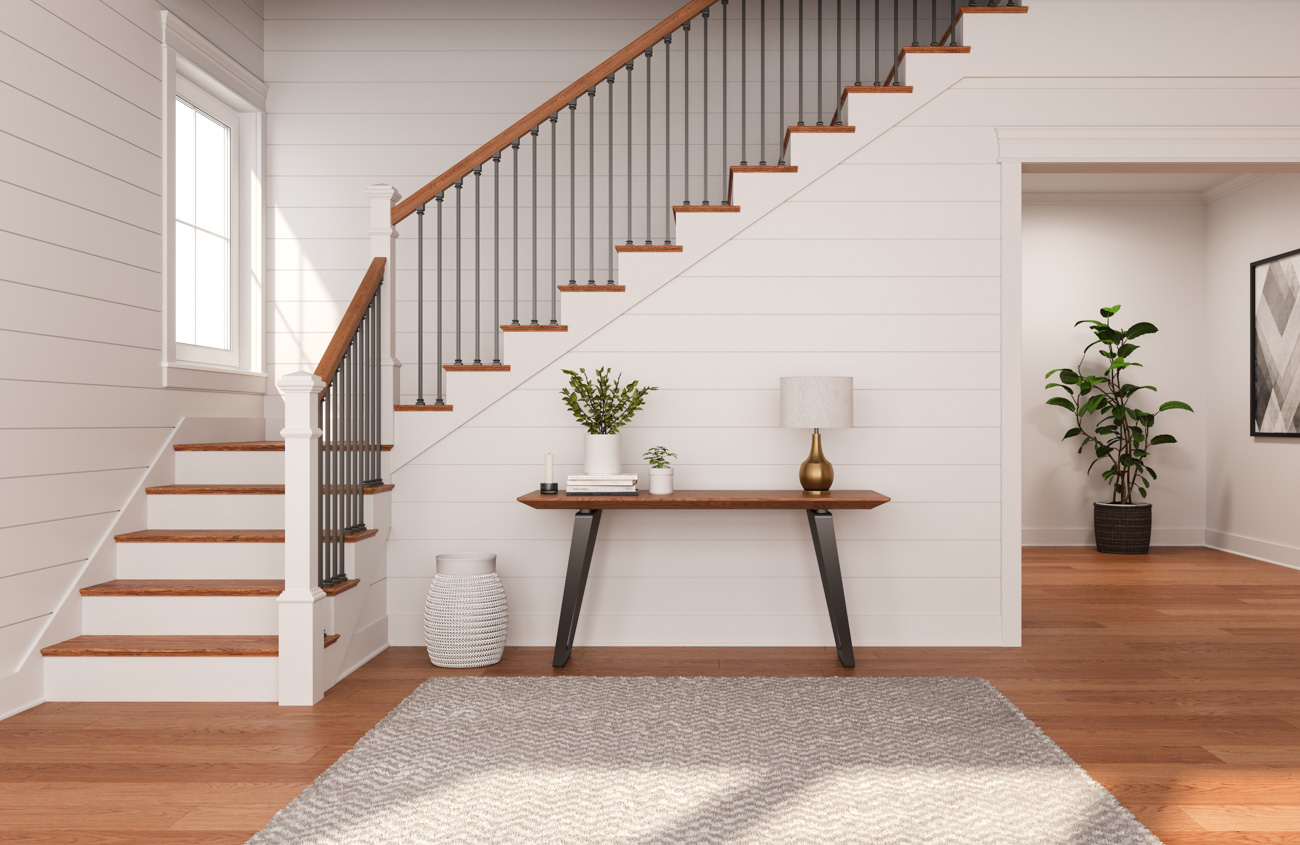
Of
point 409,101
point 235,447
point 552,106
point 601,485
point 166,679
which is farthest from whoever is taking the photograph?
point 409,101

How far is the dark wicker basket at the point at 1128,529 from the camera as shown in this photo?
6289 mm

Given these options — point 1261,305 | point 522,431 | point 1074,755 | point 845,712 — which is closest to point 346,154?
point 522,431

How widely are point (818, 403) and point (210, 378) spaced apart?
272 centimetres

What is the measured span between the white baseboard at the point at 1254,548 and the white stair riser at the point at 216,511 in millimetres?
5856

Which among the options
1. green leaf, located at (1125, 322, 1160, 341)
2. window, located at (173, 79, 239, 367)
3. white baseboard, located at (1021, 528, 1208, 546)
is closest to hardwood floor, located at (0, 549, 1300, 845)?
window, located at (173, 79, 239, 367)

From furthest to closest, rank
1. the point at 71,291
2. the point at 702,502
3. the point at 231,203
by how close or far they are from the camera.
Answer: the point at 231,203, the point at 702,502, the point at 71,291

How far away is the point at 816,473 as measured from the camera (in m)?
3.54

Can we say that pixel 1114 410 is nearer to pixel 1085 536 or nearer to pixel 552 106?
pixel 1085 536

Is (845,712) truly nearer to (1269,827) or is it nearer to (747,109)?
(1269,827)

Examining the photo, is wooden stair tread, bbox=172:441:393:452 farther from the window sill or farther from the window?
the window

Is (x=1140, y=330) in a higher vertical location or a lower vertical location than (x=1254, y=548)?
higher

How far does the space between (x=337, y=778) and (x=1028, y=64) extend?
3.63 m

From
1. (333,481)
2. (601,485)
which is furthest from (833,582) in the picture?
(333,481)

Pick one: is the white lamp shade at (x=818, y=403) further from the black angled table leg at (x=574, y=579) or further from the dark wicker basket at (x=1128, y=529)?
the dark wicker basket at (x=1128, y=529)
